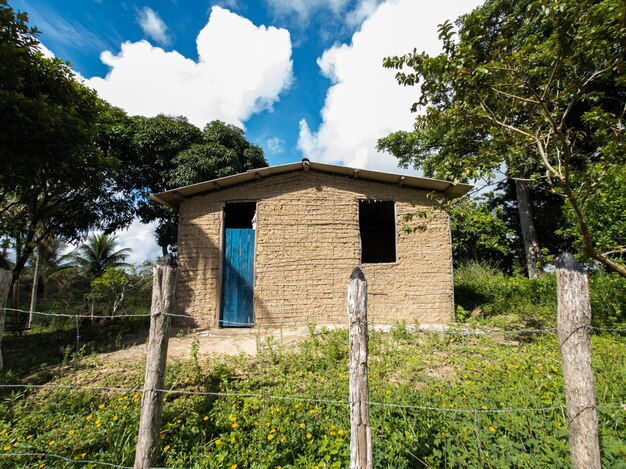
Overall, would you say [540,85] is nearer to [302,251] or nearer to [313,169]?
[313,169]

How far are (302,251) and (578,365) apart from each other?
5746mm

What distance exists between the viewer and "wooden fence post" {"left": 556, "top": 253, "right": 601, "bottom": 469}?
6.22 ft

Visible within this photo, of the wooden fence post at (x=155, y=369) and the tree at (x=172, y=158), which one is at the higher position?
the tree at (x=172, y=158)

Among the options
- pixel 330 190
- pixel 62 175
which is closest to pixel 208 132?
pixel 62 175

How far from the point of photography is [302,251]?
7.33 m

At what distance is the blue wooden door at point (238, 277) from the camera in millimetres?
7254

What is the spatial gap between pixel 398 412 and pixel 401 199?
5501 mm

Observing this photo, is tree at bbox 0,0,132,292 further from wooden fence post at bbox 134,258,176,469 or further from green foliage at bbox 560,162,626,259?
green foliage at bbox 560,162,626,259

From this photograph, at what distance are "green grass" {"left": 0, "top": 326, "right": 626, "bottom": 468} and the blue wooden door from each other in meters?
2.50

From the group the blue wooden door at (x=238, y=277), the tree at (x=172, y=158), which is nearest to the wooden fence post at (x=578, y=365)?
the blue wooden door at (x=238, y=277)

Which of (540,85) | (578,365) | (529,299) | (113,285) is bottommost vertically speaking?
(578,365)

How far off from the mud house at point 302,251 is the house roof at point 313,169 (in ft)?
0.08

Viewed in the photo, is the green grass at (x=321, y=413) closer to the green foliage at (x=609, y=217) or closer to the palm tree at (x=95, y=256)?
the green foliage at (x=609, y=217)

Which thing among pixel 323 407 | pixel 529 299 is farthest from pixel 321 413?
pixel 529 299
